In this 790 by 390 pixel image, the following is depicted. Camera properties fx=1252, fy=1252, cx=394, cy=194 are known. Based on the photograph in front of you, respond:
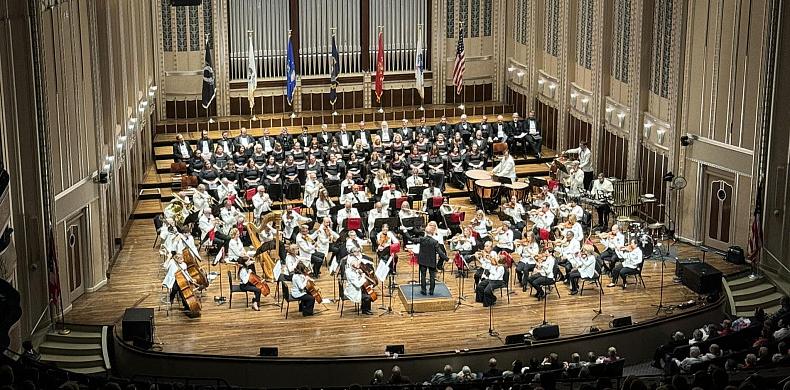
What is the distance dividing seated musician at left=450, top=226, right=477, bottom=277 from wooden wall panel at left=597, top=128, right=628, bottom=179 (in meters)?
6.92

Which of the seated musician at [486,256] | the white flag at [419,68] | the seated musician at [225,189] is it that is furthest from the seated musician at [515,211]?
the white flag at [419,68]

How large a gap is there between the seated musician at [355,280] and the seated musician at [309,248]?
1.94 metres

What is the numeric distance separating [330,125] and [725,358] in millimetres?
19174

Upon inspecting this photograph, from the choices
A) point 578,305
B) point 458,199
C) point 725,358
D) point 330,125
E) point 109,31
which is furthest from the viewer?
point 330,125

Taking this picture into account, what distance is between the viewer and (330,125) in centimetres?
3753

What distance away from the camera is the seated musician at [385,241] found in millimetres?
25000

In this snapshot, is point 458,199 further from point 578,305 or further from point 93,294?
point 93,294

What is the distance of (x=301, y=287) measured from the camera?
24641 mm

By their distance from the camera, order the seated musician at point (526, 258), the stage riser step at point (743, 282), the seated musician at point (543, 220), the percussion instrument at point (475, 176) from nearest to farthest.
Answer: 1. the seated musician at point (526, 258)
2. the stage riser step at point (743, 282)
3. the seated musician at point (543, 220)
4. the percussion instrument at point (475, 176)

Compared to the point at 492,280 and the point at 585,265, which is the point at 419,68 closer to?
the point at 585,265

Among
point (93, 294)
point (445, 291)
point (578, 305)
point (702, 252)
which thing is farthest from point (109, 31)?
point (702, 252)

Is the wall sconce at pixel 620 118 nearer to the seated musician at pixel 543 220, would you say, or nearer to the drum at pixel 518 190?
the drum at pixel 518 190

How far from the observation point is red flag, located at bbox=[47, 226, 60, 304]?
23322 mm

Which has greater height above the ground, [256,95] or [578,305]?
[256,95]
